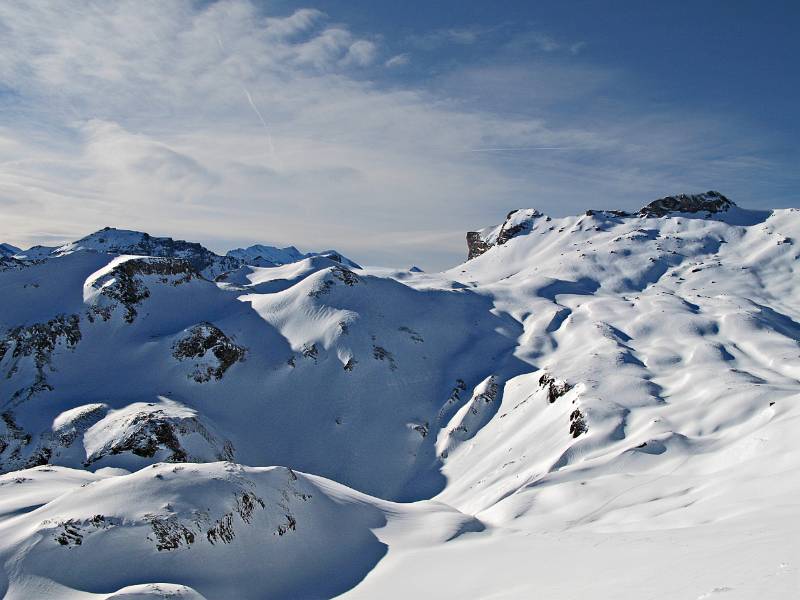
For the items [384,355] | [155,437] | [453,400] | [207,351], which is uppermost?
[207,351]

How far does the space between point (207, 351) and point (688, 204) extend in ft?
458

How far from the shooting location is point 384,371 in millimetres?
69938

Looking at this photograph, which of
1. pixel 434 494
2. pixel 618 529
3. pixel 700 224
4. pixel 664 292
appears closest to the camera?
pixel 618 529

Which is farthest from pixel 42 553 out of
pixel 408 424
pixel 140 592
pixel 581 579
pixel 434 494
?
pixel 408 424

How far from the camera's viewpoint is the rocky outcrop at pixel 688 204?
5568 inches

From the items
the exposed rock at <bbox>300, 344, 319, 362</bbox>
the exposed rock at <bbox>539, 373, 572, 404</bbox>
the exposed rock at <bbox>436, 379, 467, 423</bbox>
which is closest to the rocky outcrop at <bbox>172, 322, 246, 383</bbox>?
the exposed rock at <bbox>300, 344, 319, 362</bbox>

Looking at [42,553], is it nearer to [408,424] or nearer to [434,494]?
[434,494]

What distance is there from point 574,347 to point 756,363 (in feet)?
67.6

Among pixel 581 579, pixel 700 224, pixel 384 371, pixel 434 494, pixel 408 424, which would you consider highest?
pixel 700 224

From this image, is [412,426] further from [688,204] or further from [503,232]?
[688,204]

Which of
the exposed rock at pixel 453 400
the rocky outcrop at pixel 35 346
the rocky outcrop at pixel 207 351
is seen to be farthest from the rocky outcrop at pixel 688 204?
the rocky outcrop at pixel 35 346

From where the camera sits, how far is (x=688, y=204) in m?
145

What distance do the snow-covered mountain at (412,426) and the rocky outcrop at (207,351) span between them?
14.2 inches

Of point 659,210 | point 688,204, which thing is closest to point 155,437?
point 659,210
